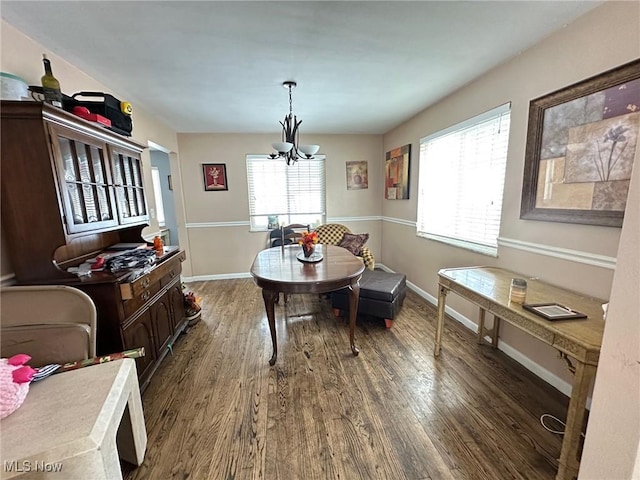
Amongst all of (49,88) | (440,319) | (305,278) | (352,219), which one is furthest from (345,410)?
(352,219)

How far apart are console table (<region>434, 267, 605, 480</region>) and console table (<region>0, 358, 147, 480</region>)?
196 cm

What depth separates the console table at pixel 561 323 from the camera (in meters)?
1.19

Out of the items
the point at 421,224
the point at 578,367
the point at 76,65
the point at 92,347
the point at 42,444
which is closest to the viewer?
the point at 42,444

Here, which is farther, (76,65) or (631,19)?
(76,65)

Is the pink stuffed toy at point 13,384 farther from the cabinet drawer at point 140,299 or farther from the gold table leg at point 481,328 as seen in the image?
the gold table leg at point 481,328

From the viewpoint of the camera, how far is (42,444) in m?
0.88


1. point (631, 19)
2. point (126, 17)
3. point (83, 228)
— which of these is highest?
point (126, 17)

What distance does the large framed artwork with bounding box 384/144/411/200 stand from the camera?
4.01 m

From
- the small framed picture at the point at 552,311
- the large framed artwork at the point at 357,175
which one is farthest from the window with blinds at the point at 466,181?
the large framed artwork at the point at 357,175

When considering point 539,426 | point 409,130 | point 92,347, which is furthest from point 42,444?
point 409,130

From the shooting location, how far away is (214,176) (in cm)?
450

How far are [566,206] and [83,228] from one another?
3.16 m

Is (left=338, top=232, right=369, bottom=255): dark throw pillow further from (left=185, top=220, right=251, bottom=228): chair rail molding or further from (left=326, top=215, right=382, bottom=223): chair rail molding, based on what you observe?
(left=185, top=220, right=251, bottom=228): chair rail molding

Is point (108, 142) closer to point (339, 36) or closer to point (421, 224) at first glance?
point (339, 36)
